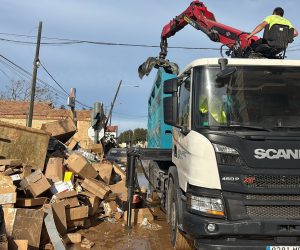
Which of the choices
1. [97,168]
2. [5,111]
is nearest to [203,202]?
[97,168]

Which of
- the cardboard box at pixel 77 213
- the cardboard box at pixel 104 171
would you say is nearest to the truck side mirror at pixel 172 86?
the cardboard box at pixel 77 213

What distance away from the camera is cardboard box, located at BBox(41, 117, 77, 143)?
1063 cm

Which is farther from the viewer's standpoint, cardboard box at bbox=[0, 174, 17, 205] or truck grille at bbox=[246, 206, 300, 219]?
cardboard box at bbox=[0, 174, 17, 205]

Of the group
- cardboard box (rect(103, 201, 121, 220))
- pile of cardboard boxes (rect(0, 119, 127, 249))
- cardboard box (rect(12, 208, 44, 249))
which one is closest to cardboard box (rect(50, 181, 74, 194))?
pile of cardboard boxes (rect(0, 119, 127, 249))

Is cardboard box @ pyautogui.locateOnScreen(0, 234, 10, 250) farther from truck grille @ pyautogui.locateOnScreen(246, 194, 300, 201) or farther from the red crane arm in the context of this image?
the red crane arm

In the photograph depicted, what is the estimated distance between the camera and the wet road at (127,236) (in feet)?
23.9

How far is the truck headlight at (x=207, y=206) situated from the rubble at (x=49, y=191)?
2.37m

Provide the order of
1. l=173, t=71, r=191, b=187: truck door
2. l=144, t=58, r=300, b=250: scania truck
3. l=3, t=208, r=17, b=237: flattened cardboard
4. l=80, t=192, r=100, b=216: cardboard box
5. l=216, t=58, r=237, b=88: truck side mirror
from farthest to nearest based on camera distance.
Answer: l=80, t=192, r=100, b=216: cardboard box → l=3, t=208, r=17, b=237: flattened cardboard → l=173, t=71, r=191, b=187: truck door → l=216, t=58, r=237, b=88: truck side mirror → l=144, t=58, r=300, b=250: scania truck

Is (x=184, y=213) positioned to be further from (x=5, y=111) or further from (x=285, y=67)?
(x=5, y=111)

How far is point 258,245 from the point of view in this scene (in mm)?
4855

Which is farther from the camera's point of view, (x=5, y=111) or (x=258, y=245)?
(x=5, y=111)

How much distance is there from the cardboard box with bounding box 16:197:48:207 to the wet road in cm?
99

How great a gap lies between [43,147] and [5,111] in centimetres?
2852

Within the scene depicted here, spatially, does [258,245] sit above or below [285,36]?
below
